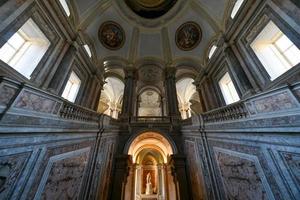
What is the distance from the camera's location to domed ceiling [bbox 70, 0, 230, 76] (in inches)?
409

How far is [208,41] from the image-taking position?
11367mm

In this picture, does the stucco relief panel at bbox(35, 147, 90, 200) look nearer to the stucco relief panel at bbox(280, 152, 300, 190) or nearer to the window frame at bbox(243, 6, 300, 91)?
the stucco relief panel at bbox(280, 152, 300, 190)

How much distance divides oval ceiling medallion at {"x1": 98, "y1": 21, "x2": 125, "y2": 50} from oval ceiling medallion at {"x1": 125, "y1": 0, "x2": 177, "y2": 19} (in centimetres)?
216

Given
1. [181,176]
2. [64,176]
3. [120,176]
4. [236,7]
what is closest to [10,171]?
[64,176]

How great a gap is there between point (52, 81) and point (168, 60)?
9.71m

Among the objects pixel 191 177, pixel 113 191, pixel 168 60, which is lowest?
pixel 113 191

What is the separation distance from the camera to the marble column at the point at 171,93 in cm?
1073

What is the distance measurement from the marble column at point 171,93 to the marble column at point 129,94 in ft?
9.91

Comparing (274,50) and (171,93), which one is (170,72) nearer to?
(171,93)

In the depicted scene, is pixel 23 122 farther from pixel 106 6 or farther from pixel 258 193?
pixel 106 6

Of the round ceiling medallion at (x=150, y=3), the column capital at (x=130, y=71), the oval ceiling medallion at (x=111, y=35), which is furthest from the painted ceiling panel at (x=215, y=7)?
the column capital at (x=130, y=71)

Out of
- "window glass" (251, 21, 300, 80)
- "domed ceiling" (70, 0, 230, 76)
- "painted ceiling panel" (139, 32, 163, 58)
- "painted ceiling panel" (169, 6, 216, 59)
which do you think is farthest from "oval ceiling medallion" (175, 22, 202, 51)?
"window glass" (251, 21, 300, 80)

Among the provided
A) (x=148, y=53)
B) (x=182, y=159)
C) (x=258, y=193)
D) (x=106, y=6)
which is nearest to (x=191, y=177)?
(x=182, y=159)

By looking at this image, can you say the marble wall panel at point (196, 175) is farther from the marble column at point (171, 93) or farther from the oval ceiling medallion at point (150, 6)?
the oval ceiling medallion at point (150, 6)
